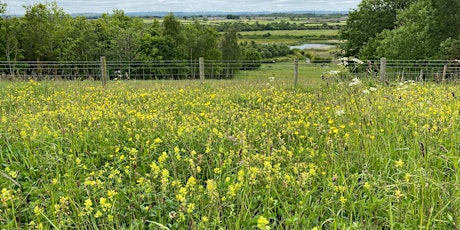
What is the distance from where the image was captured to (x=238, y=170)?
3348mm

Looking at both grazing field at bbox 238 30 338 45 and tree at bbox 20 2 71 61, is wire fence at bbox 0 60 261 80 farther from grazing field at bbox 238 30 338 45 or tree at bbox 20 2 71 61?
grazing field at bbox 238 30 338 45

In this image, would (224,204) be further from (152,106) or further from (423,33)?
(423,33)

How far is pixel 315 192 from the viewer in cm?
303

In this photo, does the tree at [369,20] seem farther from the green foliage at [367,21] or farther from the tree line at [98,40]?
the tree line at [98,40]

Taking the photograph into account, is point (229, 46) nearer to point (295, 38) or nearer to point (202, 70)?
point (295, 38)

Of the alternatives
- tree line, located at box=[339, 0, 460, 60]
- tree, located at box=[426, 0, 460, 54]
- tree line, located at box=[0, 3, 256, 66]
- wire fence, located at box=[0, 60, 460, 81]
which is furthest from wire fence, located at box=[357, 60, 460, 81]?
tree line, located at box=[0, 3, 256, 66]

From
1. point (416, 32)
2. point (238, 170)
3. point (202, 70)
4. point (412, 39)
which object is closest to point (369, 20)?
point (416, 32)

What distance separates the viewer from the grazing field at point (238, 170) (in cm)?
256

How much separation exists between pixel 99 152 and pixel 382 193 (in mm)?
2871

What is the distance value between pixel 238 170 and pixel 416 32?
29700 mm

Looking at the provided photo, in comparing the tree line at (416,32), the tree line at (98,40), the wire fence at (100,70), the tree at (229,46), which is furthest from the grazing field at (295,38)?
the wire fence at (100,70)

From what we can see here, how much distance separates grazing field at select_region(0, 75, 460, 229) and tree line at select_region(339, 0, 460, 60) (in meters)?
24.3

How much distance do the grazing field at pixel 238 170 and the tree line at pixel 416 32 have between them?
2433 centimetres

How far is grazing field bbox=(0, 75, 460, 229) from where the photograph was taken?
8.39ft
